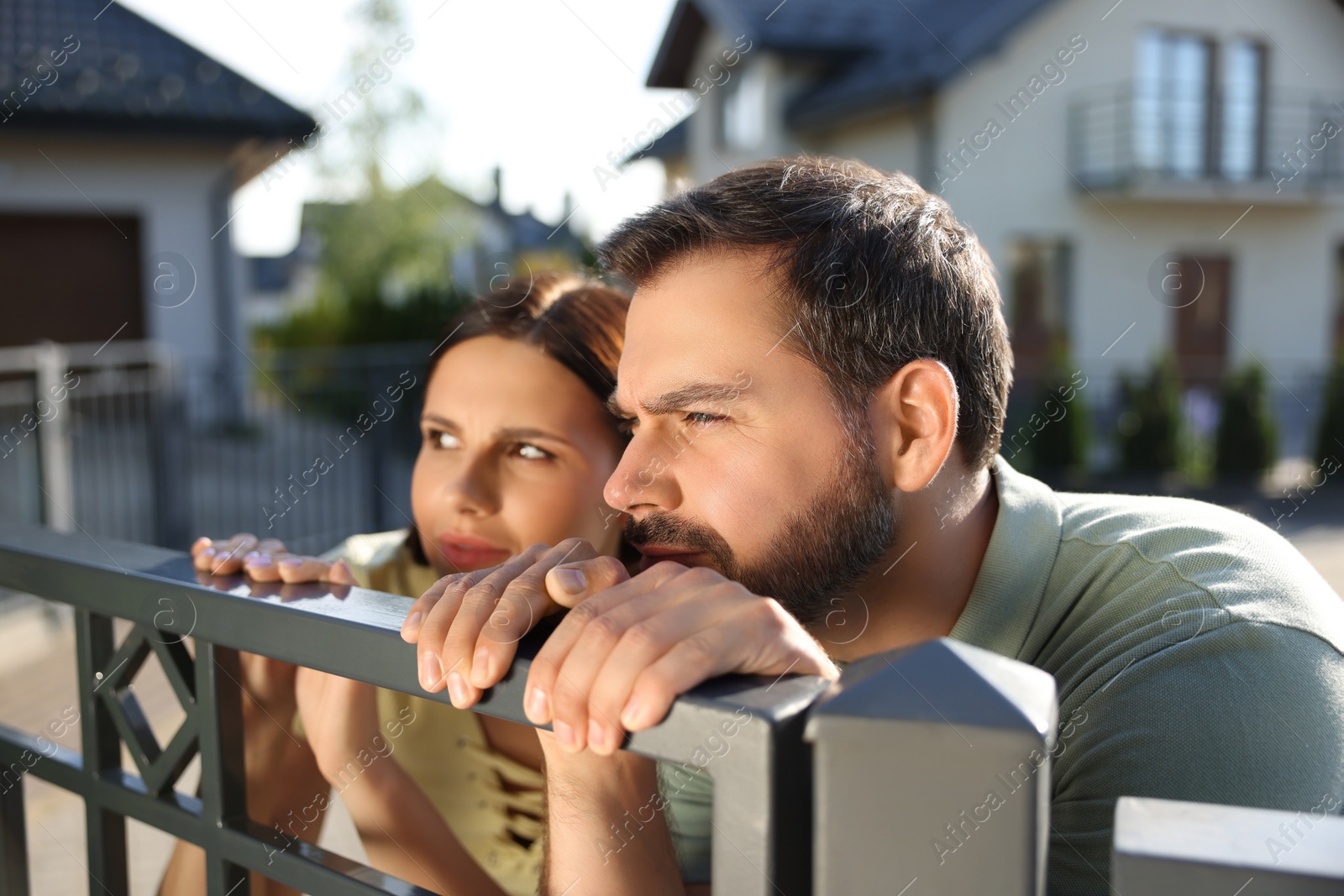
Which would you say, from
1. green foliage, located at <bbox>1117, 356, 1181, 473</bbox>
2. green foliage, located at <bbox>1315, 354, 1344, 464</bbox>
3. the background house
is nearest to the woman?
green foliage, located at <bbox>1117, 356, 1181, 473</bbox>

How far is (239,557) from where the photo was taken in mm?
1396

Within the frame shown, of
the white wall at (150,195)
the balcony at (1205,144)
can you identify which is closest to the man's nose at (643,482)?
the white wall at (150,195)

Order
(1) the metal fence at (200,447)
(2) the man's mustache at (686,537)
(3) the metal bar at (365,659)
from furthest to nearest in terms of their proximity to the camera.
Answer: (1) the metal fence at (200,447) < (2) the man's mustache at (686,537) < (3) the metal bar at (365,659)

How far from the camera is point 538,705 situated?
2.95ft

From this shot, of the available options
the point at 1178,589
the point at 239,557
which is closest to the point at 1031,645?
the point at 1178,589

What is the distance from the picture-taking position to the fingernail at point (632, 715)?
83 centimetres

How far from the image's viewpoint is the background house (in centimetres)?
1603

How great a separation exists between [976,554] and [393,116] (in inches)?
972

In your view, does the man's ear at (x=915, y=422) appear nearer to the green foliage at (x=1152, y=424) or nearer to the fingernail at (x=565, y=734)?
the fingernail at (x=565, y=734)

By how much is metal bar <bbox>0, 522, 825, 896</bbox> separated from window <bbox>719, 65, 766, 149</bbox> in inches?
696

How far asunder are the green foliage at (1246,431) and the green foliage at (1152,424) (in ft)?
1.77

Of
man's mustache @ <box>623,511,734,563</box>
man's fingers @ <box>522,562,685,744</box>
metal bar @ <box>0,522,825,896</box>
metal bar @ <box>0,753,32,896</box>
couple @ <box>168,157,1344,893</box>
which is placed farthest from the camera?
man's mustache @ <box>623,511,734,563</box>

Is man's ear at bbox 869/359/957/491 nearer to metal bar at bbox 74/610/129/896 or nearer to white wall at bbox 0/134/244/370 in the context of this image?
metal bar at bbox 74/610/129/896

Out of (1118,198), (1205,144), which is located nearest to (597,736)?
(1118,198)
